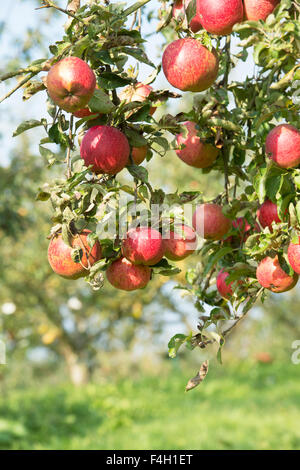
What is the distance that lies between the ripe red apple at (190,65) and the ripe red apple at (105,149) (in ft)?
0.66

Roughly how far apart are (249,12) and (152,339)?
996 cm

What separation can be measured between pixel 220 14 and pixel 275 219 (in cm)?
50

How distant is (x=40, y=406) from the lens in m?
5.81

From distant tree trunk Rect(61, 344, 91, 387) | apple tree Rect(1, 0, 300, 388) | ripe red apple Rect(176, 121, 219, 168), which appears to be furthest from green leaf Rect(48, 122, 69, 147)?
distant tree trunk Rect(61, 344, 91, 387)

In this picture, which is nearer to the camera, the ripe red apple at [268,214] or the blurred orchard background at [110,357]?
the ripe red apple at [268,214]

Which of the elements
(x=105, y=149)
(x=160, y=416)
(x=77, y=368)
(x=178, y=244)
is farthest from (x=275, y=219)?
(x=77, y=368)

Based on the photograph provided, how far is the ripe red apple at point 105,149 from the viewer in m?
1.20

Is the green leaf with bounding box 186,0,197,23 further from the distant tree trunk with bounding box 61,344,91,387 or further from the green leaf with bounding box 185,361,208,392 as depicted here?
the distant tree trunk with bounding box 61,344,91,387

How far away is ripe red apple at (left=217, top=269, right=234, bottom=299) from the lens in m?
1.58

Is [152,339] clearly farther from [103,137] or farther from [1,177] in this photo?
[103,137]

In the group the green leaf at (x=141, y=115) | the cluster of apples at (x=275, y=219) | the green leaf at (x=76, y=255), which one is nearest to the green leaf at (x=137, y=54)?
the green leaf at (x=141, y=115)

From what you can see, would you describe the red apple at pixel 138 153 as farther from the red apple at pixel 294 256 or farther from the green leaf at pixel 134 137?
the red apple at pixel 294 256

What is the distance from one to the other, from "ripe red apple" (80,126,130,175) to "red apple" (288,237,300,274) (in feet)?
1.39
